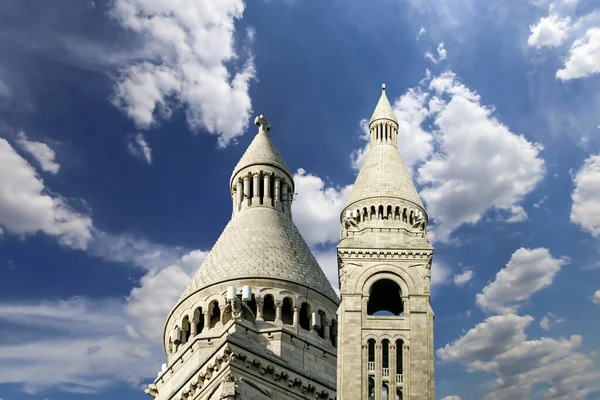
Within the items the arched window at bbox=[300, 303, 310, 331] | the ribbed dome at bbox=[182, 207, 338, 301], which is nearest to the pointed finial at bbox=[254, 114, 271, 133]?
the ribbed dome at bbox=[182, 207, 338, 301]

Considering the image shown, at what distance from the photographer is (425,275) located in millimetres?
43781

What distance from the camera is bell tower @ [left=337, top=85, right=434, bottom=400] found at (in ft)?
137

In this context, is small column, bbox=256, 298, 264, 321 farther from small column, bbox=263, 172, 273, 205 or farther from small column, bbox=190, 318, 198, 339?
small column, bbox=263, 172, 273, 205

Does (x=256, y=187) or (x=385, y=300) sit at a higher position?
(x=256, y=187)

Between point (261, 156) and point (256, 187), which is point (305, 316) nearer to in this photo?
point (256, 187)

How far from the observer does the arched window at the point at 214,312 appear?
2084 inches

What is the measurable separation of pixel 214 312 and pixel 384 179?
31.8ft

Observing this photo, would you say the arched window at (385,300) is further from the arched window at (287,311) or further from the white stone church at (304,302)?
the arched window at (287,311)

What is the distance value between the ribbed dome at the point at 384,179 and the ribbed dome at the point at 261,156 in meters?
7.82

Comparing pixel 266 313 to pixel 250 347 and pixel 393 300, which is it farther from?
pixel 393 300

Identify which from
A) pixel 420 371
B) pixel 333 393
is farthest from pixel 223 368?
pixel 420 371

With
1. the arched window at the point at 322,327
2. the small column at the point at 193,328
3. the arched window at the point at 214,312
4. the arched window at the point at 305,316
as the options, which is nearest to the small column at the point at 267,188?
the arched window at the point at 305,316

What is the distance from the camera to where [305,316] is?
53469mm

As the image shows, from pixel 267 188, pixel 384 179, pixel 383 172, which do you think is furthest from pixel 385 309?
pixel 267 188
